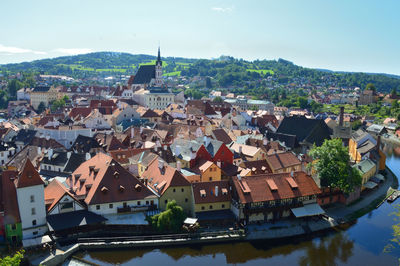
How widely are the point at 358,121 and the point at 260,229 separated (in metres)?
107

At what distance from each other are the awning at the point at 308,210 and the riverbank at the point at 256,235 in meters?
1.12

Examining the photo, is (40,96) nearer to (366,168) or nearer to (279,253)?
(366,168)

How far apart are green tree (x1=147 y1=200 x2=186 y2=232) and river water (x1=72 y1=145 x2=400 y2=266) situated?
8.06ft

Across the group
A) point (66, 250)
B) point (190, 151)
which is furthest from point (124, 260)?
point (190, 151)

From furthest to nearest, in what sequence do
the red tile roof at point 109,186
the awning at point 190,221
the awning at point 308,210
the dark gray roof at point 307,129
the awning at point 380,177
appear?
1. the dark gray roof at point 307,129
2. the awning at point 380,177
3. the awning at point 308,210
4. the red tile roof at point 109,186
5. the awning at point 190,221

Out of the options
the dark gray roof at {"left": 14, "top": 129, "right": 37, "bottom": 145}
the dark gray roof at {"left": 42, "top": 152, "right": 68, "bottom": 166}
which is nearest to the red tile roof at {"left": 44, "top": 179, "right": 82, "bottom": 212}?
the dark gray roof at {"left": 42, "top": 152, "right": 68, "bottom": 166}

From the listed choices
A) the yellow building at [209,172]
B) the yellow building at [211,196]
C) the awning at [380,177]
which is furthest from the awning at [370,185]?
the yellow building at [211,196]

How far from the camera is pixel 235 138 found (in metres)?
73.4

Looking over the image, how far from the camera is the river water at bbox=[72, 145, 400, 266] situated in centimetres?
3594

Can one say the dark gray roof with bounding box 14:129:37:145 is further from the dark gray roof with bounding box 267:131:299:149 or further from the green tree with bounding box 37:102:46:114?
the green tree with bounding box 37:102:46:114

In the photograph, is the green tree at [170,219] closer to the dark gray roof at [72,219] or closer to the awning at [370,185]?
the dark gray roof at [72,219]

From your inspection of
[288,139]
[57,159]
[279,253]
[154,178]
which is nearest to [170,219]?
[154,178]

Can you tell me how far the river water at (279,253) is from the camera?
118 ft

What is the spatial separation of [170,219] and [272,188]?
1284 cm
